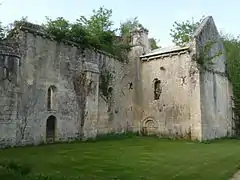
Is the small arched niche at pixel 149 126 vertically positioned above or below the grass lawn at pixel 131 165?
above

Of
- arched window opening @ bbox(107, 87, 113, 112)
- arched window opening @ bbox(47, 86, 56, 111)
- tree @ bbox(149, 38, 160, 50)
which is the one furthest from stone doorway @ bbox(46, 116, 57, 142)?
tree @ bbox(149, 38, 160, 50)

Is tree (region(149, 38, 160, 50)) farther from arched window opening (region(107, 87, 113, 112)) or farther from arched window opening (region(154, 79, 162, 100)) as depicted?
arched window opening (region(107, 87, 113, 112))

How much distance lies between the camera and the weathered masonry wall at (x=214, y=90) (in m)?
25.8

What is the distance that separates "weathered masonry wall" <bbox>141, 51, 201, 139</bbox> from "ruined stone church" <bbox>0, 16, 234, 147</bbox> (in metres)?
0.08

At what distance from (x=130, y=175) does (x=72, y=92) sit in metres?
12.2

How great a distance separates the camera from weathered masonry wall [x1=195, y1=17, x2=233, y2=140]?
2583cm

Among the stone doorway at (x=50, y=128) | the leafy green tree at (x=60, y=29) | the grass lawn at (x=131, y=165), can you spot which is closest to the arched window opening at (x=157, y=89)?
the leafy green tree at (x=60, y=29)

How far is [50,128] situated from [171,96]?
1116 centimetres

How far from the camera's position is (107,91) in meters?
25.4

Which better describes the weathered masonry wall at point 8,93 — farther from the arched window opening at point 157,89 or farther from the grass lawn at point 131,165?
the arched window opening at point 157,89

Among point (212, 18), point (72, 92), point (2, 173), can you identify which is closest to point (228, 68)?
point (212, 18)

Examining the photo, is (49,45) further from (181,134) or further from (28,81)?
(181,134)

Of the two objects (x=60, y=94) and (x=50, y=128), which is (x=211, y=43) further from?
(x=50, y=128)

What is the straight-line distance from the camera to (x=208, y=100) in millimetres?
26453
